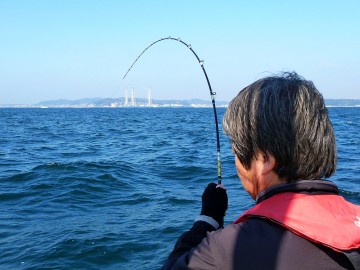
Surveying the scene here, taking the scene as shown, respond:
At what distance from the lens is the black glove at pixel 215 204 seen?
1974 mm

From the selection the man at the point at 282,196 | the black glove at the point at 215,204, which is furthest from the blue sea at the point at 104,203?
the man at the point at 282,196

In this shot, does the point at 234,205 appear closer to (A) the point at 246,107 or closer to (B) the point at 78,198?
(B) the point at 78,198

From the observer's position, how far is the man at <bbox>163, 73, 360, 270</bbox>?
4.52ft

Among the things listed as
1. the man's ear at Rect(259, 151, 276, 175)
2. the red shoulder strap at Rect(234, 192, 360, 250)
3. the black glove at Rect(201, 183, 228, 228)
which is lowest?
the black glove at Rect(201, 183, 228, 228)

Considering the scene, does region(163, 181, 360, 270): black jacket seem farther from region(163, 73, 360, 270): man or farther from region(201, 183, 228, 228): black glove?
region(201, 183, 228, 228): black glove

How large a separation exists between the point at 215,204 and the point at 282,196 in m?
0.54

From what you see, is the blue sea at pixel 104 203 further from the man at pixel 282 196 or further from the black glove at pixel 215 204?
the man at pixel 282 196

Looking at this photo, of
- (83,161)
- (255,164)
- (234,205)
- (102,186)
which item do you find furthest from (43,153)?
(255,164)

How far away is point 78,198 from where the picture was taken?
9.14m

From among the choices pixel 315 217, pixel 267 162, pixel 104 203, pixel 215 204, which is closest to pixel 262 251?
pixel 315 217

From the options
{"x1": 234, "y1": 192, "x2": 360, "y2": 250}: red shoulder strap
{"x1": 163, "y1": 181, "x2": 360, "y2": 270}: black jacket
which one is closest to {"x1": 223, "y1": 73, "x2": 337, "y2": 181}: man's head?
{"x1": 234, "y1": 192, "x2": 360, "y2": 250}: red shoulder strap

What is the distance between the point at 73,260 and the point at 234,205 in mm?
3572

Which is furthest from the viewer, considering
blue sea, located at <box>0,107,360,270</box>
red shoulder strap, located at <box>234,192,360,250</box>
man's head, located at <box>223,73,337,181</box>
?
blue sea, located at <box>0,107,360,270</box>

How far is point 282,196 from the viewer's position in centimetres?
151
